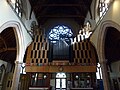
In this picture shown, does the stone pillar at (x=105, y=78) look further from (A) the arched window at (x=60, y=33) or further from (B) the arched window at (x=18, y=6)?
(A) the arched window at (x=60, y=33)

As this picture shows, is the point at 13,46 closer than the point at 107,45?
No

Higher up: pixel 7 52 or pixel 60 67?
A: pixel 7 52

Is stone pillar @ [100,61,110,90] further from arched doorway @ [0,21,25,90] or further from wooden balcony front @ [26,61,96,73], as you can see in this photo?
arched doorway @ [0,21,25,90]

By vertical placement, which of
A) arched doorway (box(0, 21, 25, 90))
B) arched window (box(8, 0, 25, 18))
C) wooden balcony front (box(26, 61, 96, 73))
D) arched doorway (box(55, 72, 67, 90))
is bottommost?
arched doorway (box(55, 72, 67, 90))

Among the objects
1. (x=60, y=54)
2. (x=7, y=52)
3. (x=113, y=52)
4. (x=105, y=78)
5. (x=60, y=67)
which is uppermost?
(x=7, y=52)

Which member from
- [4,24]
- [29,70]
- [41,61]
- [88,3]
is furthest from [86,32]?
[4,24]

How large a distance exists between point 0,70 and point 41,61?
4.62m

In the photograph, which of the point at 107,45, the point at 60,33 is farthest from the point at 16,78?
the point at 60,33

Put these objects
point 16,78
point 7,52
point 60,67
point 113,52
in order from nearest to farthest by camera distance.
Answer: point 16,78, point 60,67, point 113,52, point 7,52

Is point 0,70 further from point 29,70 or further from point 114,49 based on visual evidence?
point 114,49

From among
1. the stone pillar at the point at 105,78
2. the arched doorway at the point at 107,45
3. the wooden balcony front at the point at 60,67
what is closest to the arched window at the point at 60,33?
the wooden balcony front at the point at 60,67

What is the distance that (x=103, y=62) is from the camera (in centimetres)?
1018

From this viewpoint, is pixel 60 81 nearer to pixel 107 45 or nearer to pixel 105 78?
pixel 105 78

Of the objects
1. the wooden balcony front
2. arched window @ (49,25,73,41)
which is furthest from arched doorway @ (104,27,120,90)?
arched window @ (49,25,73,41)
